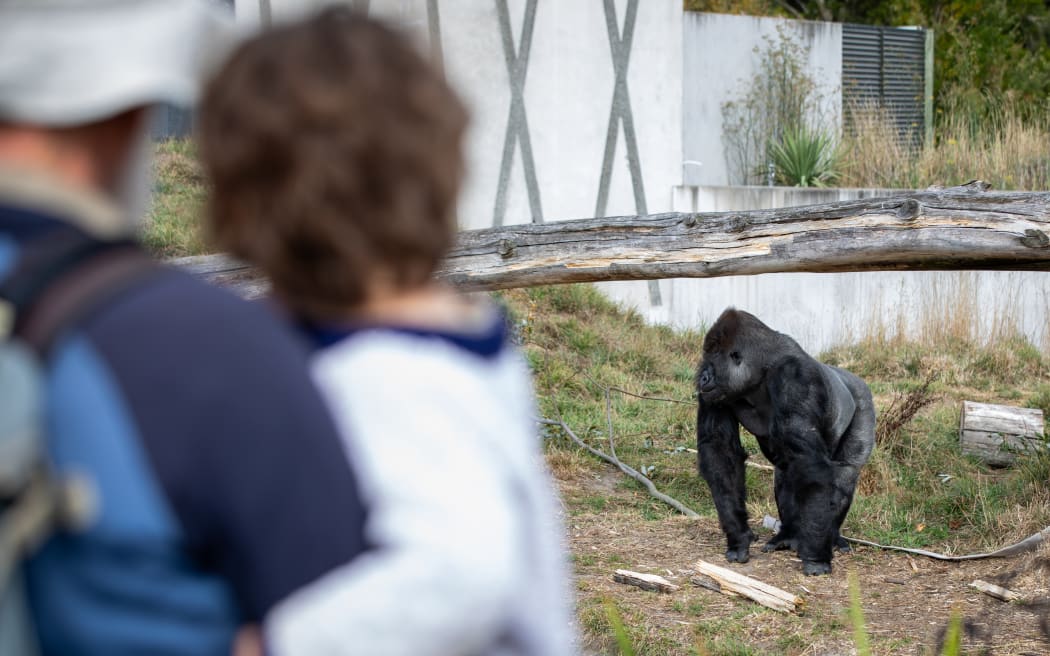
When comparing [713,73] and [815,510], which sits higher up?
[713,73]

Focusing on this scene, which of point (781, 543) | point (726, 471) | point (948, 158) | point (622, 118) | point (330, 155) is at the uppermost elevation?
point (622, 118)

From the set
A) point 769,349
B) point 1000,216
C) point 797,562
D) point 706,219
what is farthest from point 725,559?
point 1000,216

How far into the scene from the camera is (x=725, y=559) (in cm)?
498

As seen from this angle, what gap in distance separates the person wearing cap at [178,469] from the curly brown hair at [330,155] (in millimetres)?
75

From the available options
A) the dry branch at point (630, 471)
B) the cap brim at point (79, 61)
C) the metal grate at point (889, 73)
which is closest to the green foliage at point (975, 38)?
the metal grate at point (889, 73)

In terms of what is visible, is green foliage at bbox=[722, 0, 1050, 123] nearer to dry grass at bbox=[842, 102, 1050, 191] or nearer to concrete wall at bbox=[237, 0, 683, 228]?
dry grass at bbox=[842, 102, 1050, 191]

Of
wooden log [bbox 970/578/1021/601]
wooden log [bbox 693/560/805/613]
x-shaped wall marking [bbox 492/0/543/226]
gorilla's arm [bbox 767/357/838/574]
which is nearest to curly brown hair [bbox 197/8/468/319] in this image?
wooden log [bbox 693/560/805/613]

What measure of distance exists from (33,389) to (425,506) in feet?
0.85

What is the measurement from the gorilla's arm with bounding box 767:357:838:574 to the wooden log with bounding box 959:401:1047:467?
1583mm

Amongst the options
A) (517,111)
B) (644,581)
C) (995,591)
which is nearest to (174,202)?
(517,111)

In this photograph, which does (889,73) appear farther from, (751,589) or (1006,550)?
(751,589)

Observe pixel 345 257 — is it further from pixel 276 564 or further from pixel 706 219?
pixel 706 219

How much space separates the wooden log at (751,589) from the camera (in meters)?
4.27

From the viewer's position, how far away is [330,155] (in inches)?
31.1
